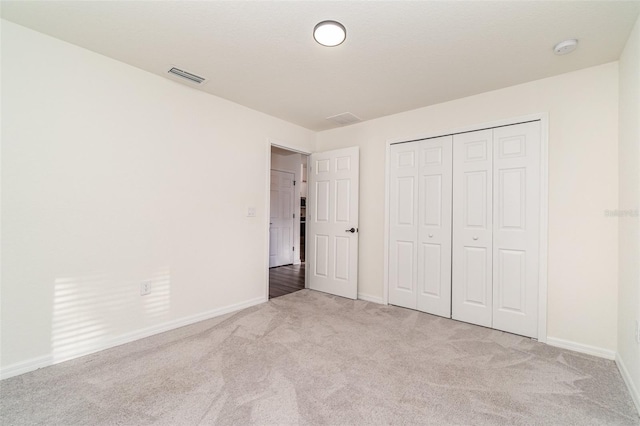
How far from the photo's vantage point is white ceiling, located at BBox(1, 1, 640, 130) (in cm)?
185

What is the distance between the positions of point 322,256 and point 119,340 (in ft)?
8.35

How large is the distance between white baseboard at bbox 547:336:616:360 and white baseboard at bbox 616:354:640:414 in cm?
8

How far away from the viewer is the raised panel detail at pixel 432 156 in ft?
11.0

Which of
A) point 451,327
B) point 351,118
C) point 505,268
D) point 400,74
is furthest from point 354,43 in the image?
point 451,327

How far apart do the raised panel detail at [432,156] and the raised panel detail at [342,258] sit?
Answer: 1.43m

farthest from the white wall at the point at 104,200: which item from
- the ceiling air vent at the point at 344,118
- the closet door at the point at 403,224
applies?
the closet door at the point at 403,224

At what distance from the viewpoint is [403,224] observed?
3.63 meters

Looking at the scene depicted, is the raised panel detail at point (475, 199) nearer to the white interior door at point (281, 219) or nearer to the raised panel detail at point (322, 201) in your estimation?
the raised panel detail at point (322, 201)

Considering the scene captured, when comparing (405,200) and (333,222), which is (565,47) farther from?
(333,222)

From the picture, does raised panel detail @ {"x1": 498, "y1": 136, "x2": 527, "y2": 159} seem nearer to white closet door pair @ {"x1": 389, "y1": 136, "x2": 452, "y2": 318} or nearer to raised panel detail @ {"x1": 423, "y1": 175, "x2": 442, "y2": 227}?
white closet door pair @ {"x1": 389, "y1": 136, "x2": 452, "y2": 318}

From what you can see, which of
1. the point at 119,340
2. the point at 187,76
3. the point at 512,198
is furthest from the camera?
the point at 512,198

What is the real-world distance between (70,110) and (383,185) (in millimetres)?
3183

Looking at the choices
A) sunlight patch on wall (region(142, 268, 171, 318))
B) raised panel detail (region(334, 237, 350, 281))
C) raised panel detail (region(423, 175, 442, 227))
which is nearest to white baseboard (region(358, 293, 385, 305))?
raised panel detail (region(334, 237, 350, 281))

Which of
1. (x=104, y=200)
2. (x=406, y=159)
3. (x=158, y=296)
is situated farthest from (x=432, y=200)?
(x=104, y=200)
